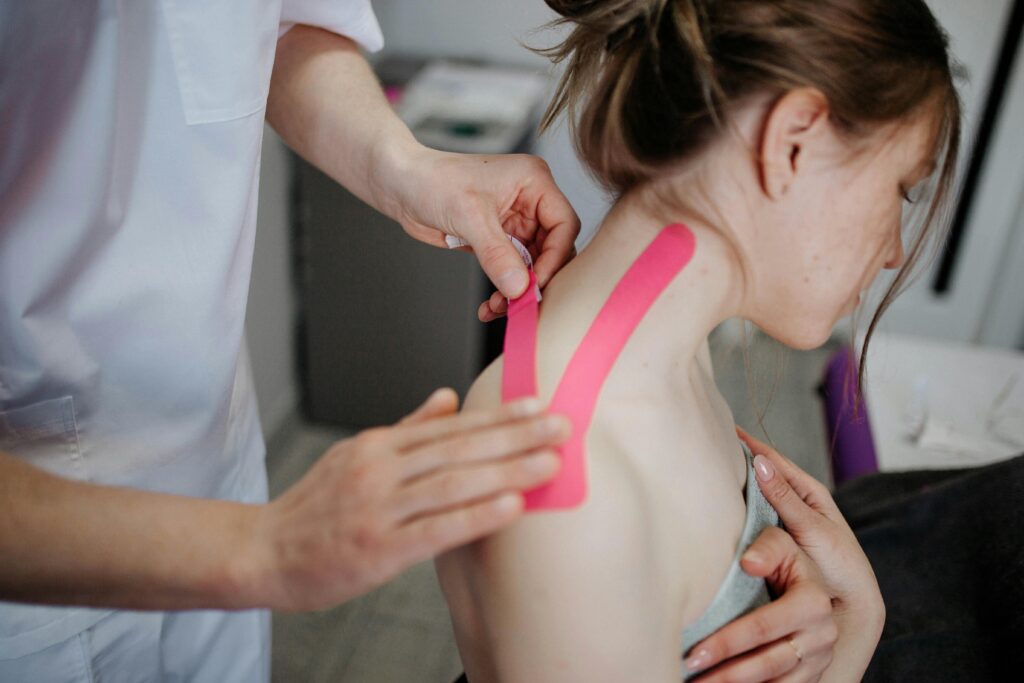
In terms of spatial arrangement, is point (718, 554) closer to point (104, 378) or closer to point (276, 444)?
point (104, 378)

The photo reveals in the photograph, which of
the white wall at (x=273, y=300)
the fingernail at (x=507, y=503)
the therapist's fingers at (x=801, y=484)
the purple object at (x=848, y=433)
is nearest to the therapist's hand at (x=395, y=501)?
the fingernail at (x=507, y=503)

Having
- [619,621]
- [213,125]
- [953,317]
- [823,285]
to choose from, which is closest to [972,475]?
[823,285]

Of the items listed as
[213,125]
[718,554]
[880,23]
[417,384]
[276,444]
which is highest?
[880,23]

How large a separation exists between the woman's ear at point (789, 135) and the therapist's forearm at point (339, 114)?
0.44 meters

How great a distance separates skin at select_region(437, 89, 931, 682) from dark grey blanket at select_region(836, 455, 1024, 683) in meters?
0.22

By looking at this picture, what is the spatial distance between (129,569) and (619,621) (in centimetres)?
35

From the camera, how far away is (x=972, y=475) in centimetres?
112

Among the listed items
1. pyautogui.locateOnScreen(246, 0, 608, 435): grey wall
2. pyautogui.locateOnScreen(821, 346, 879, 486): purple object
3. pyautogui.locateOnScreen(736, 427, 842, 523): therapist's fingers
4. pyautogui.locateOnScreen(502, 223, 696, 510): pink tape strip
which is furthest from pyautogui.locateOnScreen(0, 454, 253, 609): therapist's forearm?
pyautogui.locateOnScreen(246, 0, 608, 435): grey wall

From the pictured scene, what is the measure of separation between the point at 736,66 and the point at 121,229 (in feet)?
1.93

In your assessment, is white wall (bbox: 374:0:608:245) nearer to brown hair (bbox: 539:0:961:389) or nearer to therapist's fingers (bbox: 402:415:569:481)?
brown hair (bbox: 539:0:961:389)

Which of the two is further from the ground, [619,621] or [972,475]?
[619,621]

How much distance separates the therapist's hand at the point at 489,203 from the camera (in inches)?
38.3

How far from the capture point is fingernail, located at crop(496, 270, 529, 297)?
906 mm

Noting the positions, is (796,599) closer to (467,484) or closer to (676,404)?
(676,404)
